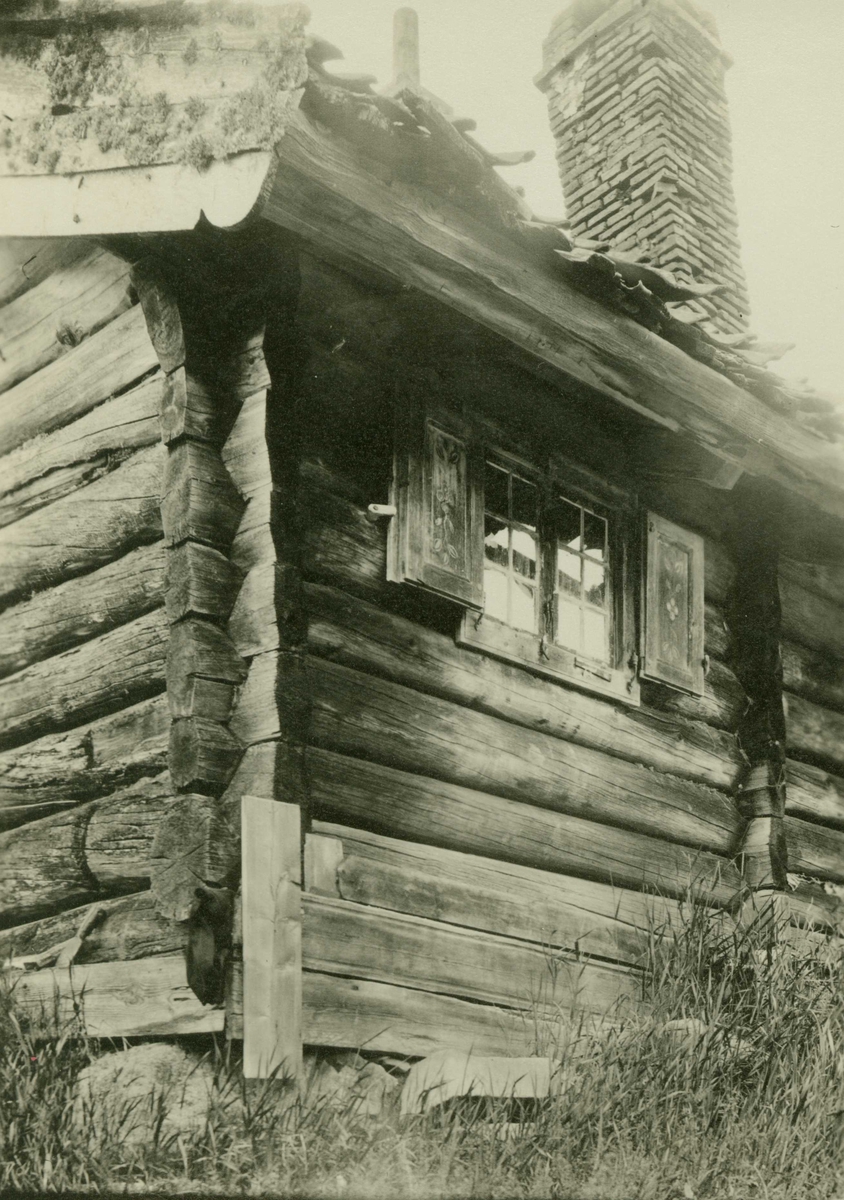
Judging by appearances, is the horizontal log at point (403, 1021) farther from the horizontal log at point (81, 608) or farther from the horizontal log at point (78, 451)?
the horizontal log at point (78, 451)

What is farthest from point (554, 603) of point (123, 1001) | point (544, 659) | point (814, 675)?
point (123, 1001)

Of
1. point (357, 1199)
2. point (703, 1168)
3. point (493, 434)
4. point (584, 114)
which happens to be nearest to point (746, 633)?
point (493, 434)

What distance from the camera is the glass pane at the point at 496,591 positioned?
505cm

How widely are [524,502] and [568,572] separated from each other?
1.12 feet

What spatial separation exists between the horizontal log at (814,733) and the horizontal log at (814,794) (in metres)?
0.05

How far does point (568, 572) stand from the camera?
5398 millimetres

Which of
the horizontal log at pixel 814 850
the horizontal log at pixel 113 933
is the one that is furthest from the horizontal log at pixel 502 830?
the horizontal log at pixel 113 933

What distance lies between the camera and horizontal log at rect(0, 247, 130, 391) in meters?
Result: 4.85

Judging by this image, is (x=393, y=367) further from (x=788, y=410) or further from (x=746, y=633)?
(x=746, y=633)

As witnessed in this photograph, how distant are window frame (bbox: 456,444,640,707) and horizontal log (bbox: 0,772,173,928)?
127cm

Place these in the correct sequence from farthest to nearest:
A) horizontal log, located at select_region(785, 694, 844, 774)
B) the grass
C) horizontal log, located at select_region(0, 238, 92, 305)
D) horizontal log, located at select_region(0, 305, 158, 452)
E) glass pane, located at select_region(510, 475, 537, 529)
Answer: horizontal log, located at select_region(785, 694, 844, 774), glass pane, located at select_region(510, 475, 537, 529), horizontal log, located at select_region(0, 238, 92, 305), horizontal log, located at select_region(0, 305, 158, 452), the grass

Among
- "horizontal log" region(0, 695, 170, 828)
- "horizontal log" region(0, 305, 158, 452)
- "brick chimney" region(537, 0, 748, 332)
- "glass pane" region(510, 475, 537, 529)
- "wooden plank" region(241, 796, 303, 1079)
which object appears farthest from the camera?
"brick chimney" region(537, 0, 748, 332)

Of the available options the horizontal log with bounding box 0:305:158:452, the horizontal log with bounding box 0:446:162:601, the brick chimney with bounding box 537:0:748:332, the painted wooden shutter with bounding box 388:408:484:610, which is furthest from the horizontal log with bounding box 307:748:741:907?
the brick chimney with bounding box 537:0:748:332

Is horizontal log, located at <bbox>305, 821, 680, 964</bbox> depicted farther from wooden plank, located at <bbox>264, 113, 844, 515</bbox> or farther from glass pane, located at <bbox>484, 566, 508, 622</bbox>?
wooden plank, located at <bbox>264, 113, 844, 515</bbox>
